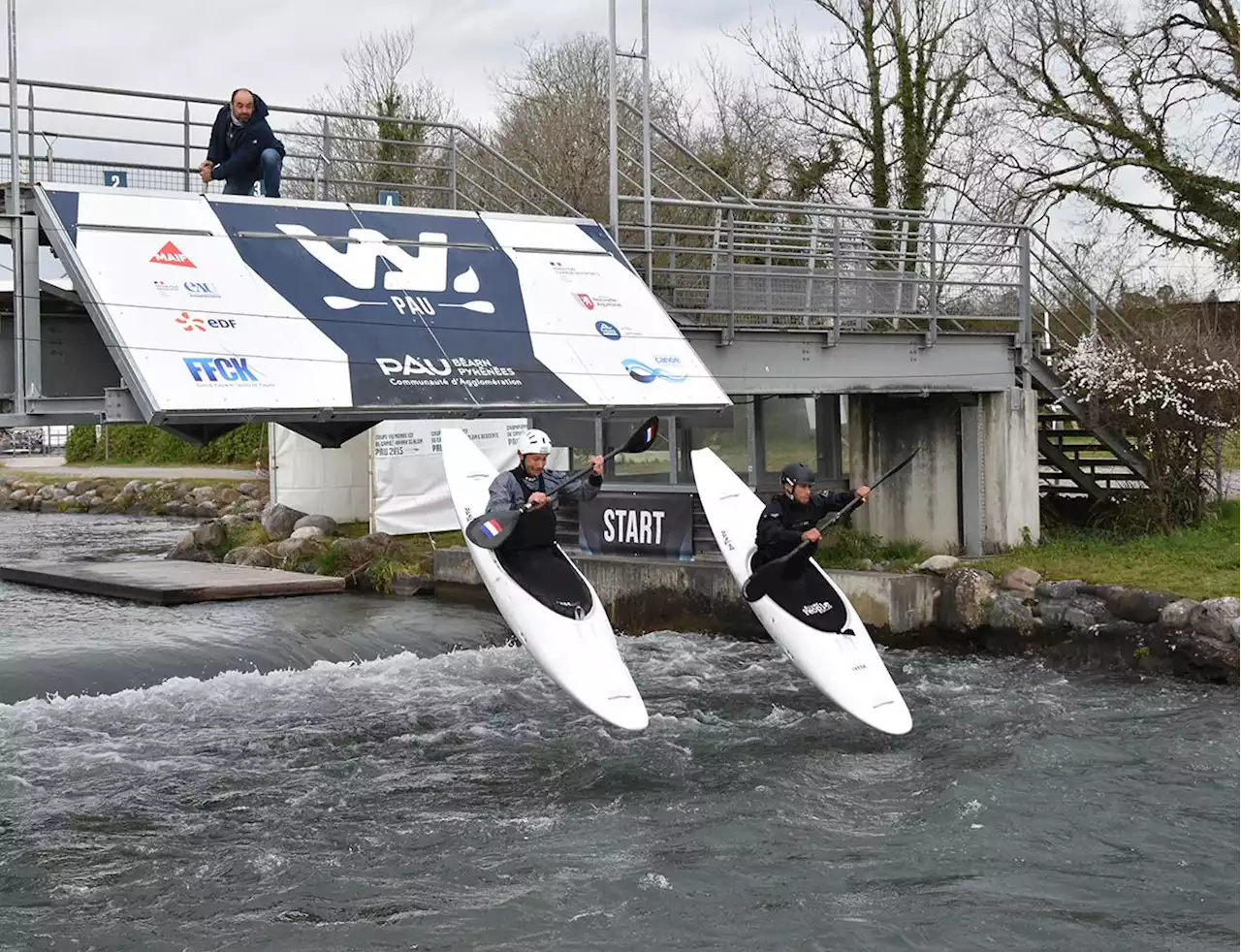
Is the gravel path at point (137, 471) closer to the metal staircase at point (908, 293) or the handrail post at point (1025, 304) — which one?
the metal staircase at point (908, 293)

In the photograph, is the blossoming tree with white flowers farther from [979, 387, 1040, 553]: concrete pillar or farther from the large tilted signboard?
the large tilted signboard

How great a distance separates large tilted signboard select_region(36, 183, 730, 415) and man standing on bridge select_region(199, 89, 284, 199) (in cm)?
45

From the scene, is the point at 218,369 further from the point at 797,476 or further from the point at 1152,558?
the point at 1152,558

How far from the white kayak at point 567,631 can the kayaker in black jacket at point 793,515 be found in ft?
5.18

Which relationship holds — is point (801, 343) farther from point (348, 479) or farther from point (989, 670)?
point (348, 479)

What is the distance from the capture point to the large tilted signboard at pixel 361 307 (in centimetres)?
1142

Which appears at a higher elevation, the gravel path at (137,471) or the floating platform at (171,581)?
the gravel path at (137,471)

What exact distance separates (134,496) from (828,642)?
88.5 feet

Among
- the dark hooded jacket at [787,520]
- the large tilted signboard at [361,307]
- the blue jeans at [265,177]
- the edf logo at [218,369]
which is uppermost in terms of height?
the blue jeans at [265,177]

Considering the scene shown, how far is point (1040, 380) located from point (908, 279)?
8.71 feet

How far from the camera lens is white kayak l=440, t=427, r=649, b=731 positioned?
1113 cm

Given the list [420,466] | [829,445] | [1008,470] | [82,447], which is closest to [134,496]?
[82,447]

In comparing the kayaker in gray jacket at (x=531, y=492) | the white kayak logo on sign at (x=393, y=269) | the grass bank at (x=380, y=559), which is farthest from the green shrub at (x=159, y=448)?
the kayaker in gray jacket at (x=531, y=492)

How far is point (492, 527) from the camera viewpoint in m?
11.4
